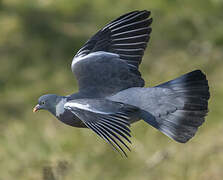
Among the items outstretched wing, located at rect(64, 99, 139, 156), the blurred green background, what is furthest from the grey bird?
the blurred green background

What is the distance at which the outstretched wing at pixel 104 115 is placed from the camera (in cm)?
448

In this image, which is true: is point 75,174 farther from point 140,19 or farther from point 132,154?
point 140,19

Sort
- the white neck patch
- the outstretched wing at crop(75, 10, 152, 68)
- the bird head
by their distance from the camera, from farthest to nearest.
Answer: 1. the outstretched wing at crop(75, 10, 152, 68)
2. the bird head
3. the white neck patch

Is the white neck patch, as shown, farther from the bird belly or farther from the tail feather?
the tail feather

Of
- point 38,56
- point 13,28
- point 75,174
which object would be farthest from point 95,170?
point 13,28

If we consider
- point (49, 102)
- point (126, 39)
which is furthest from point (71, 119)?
point (126, 39)

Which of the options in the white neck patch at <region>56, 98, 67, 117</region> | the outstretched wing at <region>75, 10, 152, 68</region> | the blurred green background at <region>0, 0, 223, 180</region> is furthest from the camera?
the blurred green background at <region>0, 0, 223, 180</region>

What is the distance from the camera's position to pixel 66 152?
6.68 metres

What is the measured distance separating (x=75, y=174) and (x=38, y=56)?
2.36m

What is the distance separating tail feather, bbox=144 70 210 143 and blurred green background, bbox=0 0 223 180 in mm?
1251

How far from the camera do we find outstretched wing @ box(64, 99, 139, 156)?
4.48 metres

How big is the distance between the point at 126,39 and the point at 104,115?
1015 millimetres

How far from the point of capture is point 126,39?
5469 millimetres

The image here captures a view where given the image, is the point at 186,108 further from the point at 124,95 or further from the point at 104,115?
the point at 104,115
